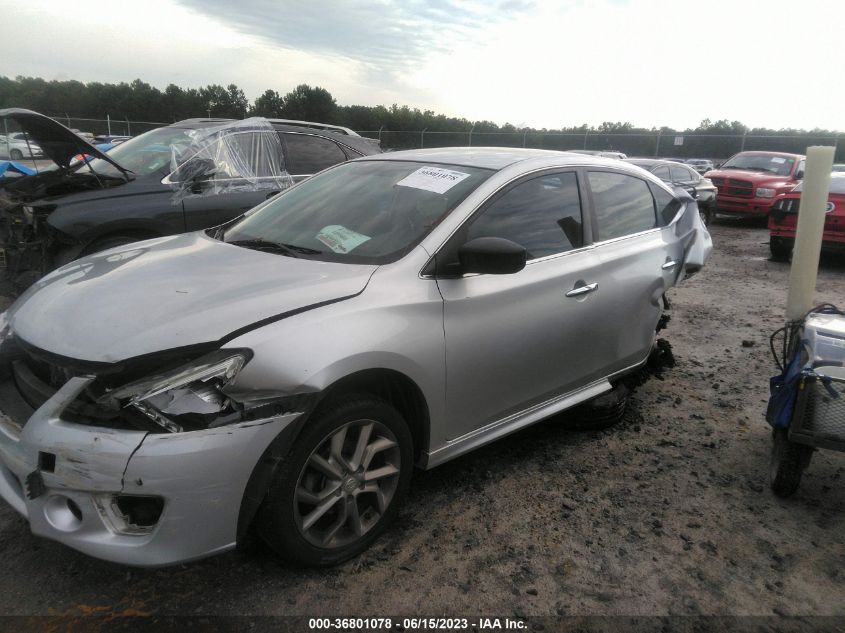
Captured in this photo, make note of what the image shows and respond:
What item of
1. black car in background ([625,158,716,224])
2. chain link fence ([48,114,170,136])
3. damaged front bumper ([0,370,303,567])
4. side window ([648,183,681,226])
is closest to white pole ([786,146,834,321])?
side window ([648,183,681,226])

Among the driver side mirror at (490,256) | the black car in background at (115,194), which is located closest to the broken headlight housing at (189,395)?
the driver side mirror at (490,256)

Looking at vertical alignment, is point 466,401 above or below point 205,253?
below

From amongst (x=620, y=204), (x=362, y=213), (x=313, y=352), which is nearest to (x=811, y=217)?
(x=620, y=204)

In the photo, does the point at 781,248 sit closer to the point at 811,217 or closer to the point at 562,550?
the point at 811,217

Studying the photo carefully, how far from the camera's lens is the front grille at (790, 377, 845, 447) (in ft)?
8.61

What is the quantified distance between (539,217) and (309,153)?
401cm

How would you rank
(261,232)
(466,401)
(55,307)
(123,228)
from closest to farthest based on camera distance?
(55,307) → (466,401) → (261,232) → (123,228)

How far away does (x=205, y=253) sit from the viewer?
2.87 meters

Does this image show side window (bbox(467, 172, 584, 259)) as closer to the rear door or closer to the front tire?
the rear door

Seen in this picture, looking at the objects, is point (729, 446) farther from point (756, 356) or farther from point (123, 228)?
point (123, 228)

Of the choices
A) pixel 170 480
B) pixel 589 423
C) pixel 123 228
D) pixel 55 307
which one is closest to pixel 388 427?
pixel 170 480

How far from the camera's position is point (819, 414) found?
2.66m

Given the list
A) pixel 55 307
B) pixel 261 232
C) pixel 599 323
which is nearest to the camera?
pixel 55 307

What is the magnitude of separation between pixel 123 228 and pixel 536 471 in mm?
3973
